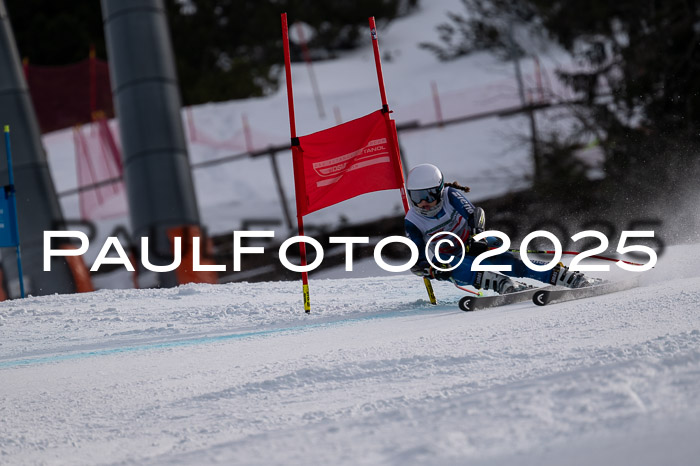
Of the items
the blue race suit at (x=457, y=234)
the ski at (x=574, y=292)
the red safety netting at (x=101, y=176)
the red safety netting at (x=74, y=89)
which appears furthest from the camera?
the red safety netting at (x=74, y=89)

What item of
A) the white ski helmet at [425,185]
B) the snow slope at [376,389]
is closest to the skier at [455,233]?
the white ski helmet at [425,185]

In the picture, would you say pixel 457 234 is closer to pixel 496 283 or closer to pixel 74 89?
pixel 496 283

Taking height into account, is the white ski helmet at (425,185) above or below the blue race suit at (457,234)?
above

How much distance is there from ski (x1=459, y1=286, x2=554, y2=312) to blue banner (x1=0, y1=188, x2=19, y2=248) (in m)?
5.28

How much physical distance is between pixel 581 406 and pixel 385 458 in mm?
718

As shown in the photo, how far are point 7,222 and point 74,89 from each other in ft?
42.0

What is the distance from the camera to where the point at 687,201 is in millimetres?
13281

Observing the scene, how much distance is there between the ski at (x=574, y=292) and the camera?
5.89 m

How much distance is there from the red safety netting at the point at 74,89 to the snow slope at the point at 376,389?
15402mm

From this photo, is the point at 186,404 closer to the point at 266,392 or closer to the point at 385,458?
the point at 266,392

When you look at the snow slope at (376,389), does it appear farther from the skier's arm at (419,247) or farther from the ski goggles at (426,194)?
the ski goggles at (426,194)

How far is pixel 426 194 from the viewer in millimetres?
6441

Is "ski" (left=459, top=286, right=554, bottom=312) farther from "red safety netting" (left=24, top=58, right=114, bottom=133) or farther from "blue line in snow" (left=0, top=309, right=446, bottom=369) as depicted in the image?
"red safety netting" (left=24, top=58, right=114, bottom=133)

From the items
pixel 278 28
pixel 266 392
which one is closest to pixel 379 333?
pixel 266 392
